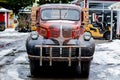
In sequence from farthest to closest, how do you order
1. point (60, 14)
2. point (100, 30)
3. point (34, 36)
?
point (100, 30)
point (60, 14)
point (34, 36)

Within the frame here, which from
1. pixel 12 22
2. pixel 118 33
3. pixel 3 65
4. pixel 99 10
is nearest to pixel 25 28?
pixel 99 10

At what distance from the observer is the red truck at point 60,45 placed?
12.3m

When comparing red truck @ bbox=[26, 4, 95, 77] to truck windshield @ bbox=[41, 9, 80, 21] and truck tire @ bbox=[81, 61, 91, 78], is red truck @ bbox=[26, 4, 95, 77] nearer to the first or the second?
truck tire @ bbox=[81, 61, 91, 78]

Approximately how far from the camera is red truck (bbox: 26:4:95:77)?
40.4ft

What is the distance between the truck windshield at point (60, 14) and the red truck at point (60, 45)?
254 millimetres

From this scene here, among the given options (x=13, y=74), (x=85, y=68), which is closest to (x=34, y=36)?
(x=13, y=74)

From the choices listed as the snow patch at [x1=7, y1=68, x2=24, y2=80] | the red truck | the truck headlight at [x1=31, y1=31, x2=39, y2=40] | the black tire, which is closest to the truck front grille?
the red truck

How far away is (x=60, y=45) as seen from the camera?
41.2ft

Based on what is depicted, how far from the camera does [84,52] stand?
1238cm

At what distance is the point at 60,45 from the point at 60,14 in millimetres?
2049

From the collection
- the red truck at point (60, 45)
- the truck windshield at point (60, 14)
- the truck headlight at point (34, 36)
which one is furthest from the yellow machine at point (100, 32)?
the truck headlight at point (34, 36)

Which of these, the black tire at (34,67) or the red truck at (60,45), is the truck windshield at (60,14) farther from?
the black tire at (34,67)

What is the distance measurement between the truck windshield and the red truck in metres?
0.25

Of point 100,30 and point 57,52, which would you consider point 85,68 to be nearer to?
point 57,52
